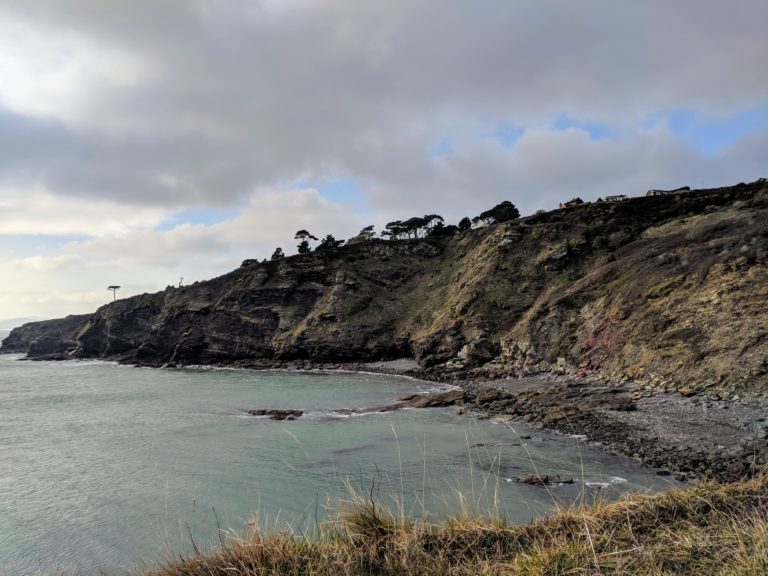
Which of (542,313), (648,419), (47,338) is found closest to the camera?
(648,419)

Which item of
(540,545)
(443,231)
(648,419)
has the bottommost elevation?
(648,419)

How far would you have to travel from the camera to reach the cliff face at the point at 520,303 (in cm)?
2717

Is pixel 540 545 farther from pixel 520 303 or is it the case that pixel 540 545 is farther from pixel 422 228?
pixel 422 228

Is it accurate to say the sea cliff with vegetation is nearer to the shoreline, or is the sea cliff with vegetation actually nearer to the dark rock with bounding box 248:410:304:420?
the shoreline

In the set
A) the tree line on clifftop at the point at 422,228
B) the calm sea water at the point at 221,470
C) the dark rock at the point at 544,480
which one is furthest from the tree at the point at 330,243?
the dark rock at the point at 544,480

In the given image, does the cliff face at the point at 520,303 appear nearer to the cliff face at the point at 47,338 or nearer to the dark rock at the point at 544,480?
the dark rock at the point at 544,480

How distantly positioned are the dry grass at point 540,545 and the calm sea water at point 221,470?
662 mm

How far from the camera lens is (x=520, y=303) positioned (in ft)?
157

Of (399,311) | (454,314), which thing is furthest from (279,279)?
(454,314)

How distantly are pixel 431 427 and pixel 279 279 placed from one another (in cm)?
5271

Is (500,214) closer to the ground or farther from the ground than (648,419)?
farther from the ground

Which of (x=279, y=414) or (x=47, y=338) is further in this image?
(x=47, y=338)

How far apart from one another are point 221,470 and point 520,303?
122ft

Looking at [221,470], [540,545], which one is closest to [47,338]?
[221,470]
